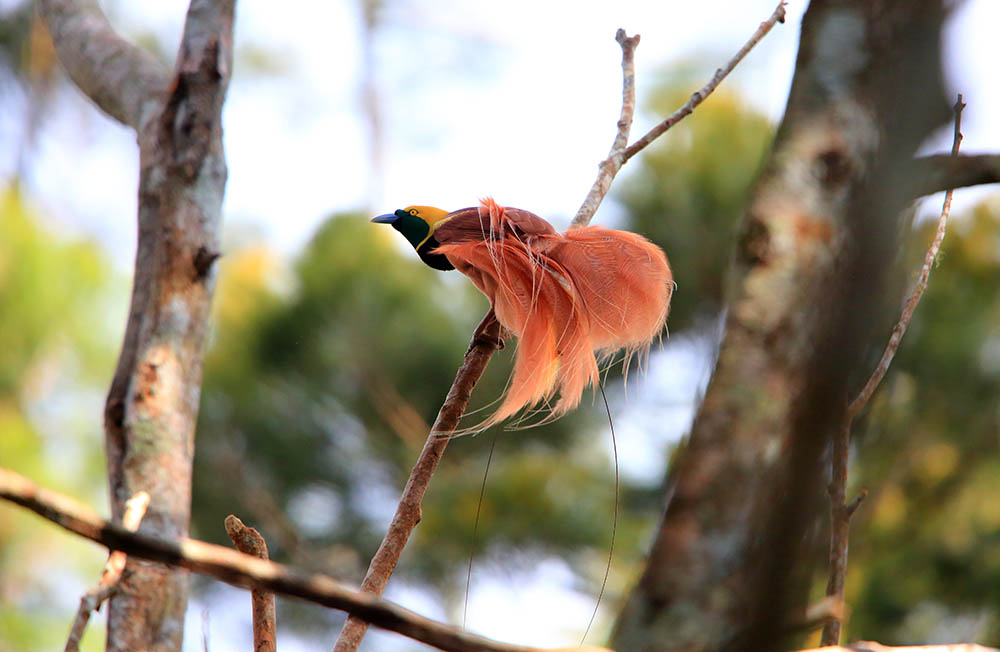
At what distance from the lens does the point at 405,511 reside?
129 centimetres

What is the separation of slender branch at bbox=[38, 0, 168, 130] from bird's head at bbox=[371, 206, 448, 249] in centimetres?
86

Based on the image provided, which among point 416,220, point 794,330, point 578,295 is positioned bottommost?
point 794,330

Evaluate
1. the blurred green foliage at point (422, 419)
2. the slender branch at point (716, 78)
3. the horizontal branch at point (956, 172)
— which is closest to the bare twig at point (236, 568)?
the horizontal branch at point (956, 172)

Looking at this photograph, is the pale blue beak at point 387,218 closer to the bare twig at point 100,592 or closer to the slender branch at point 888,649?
the bare twig at point 100,592

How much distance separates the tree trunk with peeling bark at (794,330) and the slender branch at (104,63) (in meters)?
1.29

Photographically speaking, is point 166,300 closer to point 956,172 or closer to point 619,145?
point 619,145

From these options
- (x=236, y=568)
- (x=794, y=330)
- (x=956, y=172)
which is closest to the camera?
(x=236, y=568)

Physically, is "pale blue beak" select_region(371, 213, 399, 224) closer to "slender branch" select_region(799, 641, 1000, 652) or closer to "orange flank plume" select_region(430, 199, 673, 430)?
"orange flank plume" select_region(430, 199, 673, 430)

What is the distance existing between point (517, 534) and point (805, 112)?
16.2ft

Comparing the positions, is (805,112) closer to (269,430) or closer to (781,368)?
(781,368)

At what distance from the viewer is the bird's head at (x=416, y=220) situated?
251 centimetres

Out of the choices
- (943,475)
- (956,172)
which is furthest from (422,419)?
(956,172)

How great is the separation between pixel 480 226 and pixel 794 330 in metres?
1.21

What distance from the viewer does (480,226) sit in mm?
1823
